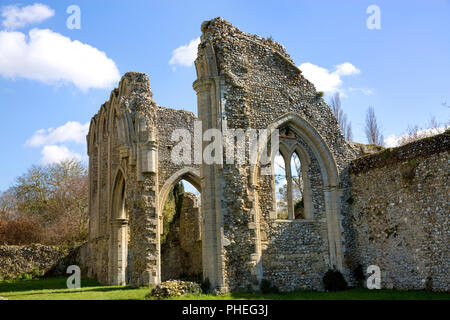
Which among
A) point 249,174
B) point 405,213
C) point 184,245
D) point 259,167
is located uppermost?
point 259,167

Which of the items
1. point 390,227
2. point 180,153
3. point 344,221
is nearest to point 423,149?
point 390,227

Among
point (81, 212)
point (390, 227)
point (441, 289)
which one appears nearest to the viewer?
point (441, 289)

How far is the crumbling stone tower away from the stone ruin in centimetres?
3

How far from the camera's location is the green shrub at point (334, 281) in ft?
40.2

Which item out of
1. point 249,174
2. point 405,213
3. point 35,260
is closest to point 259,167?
point 249,174

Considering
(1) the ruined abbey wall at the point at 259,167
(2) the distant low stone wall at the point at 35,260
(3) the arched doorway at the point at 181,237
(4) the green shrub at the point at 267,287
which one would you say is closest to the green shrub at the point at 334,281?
(1) the ruined abbey wall at the point at 259,167

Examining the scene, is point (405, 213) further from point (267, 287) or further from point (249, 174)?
point (249, 174)

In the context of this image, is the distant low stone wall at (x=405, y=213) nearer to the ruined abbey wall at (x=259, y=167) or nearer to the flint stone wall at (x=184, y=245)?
the ruined abbey wall at (x=259, y=167)

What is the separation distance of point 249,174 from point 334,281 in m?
4.08

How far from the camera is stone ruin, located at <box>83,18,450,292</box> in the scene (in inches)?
426

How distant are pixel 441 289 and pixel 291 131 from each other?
6.00 metres

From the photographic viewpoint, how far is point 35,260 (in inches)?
971

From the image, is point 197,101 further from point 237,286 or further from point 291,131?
point 237,286

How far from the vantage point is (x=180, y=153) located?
65.9 ft
